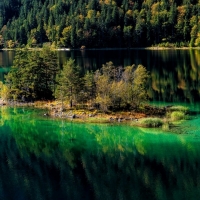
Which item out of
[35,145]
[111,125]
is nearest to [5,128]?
[35,145]

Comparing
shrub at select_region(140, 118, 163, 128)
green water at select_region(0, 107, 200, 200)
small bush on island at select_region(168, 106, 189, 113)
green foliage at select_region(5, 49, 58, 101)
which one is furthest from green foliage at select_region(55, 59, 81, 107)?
small bush on island at select_region(168, 106, 189, 113)

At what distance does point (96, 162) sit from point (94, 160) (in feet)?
2.12

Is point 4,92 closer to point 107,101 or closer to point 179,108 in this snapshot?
point 107,101

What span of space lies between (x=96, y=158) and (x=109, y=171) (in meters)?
3.80

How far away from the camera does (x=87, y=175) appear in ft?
122

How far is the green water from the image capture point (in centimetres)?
3391

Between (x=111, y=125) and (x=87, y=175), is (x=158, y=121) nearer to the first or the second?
(x=111, y=125)

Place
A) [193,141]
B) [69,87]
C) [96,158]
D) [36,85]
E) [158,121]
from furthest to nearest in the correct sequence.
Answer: [36,85]
[69,87]
[158,121]
[193,141]
[96,158]

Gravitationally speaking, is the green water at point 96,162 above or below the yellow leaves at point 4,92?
below

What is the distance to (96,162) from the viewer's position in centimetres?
4056

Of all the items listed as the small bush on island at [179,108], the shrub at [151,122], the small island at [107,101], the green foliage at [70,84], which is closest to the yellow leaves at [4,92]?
the small island at [107,101]

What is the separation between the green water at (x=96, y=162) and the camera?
33906 mm

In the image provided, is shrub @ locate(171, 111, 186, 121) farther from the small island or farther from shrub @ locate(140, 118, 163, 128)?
shrub @ locate(140, 118, 163, 128)

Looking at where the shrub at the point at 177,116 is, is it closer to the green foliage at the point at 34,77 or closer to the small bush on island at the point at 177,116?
the small bush on island at the point at 177,116
